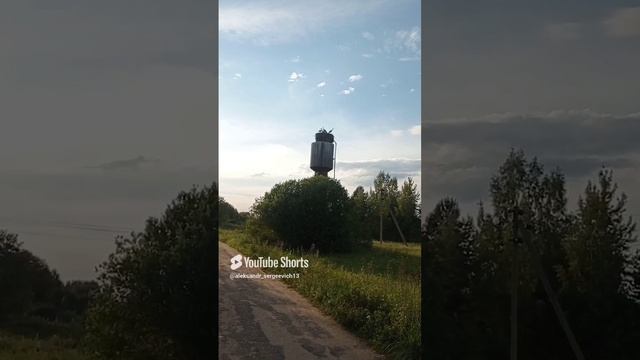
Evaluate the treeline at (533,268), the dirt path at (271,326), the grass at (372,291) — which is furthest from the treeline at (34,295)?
the treeline at (533,268)

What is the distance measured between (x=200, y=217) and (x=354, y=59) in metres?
1.78

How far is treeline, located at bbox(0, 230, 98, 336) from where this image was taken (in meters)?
5.22

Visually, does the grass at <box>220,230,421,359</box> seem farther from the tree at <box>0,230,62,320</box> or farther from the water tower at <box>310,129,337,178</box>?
the tree at <box>0,230,62,320</box>

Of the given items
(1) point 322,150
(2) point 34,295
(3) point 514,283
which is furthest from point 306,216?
(2) point 34,295

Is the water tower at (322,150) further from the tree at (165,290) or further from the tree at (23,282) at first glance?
the tree at (23,282)

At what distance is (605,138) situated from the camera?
5.25m

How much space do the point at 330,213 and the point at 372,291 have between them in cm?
76

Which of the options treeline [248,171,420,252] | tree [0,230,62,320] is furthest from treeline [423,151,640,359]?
tree [0,230,62,320]

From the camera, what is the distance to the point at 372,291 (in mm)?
5199

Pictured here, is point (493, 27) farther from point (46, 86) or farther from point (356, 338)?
point (46, 86)

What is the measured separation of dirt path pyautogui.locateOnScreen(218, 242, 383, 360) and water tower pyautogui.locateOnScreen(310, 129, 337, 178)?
964 mm

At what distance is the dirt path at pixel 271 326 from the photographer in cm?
502

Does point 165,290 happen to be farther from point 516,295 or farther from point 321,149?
point 516,295

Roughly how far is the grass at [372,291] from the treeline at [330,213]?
138 mm
